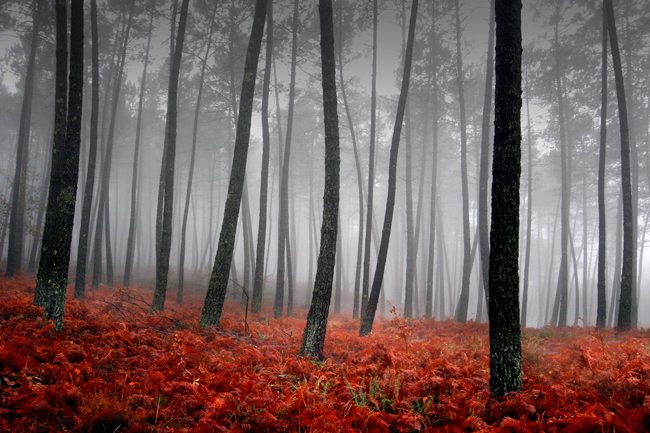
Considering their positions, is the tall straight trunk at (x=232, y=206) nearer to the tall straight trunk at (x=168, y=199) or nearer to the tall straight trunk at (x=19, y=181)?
the tall straight trunk at (x=168, y=199)

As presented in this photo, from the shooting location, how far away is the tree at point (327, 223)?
6.50 meters

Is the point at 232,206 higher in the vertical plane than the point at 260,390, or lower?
higher

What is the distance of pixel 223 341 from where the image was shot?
6.85 m

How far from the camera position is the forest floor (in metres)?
3.17

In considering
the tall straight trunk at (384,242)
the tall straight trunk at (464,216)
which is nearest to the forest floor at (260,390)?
the tall straight trunk at (384,242)

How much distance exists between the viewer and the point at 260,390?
13.3ft

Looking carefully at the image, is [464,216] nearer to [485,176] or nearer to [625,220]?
[485,176]

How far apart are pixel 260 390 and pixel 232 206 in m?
5.27

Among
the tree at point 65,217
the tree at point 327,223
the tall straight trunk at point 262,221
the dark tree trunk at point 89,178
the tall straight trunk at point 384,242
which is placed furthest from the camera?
the tall straight trunk at point 262,221

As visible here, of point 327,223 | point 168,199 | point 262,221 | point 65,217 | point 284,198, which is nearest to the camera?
point 65,217

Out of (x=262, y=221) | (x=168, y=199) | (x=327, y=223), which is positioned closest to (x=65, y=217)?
(x=168, y=199)

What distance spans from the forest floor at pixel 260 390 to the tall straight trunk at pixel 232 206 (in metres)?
1.82

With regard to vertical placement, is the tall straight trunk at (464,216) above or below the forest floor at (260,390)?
above

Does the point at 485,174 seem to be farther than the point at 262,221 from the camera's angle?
No
